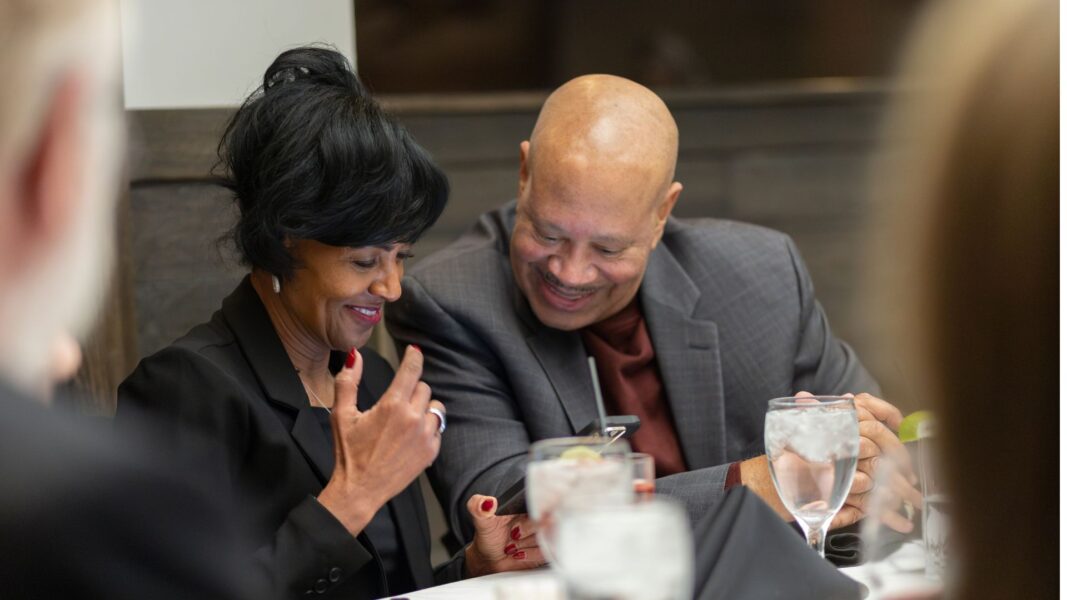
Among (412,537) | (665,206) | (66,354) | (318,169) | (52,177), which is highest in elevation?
(52,177)

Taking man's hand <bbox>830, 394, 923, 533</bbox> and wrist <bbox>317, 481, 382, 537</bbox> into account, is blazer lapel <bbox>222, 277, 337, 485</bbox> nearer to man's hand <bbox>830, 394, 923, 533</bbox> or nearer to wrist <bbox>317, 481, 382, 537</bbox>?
wrist <bbox>317, 481, 382, 537</bbox>

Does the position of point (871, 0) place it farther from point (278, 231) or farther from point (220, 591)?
point (220, 591)

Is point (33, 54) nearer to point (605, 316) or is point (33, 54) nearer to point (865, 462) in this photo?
point (865, 462)

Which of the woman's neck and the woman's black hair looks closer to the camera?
the woman's black hair

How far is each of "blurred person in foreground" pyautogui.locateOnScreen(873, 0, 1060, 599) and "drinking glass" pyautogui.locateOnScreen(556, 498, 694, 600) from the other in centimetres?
33

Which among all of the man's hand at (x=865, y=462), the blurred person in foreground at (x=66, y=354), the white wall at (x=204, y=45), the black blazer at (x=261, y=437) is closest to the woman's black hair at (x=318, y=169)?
the black blazer at (x=261, y=437)

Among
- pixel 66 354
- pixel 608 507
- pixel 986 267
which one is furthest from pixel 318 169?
pixel 986 267

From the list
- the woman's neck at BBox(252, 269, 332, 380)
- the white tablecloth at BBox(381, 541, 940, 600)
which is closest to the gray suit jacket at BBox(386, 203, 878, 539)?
the woman's neck at BBox(252, 269, 332, 380)

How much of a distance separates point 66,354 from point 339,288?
127 cm

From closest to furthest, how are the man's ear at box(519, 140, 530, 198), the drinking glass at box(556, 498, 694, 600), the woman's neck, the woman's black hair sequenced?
the drinking glass at box(556, 498, 694, 600)
the woman's black hair
the woman's neck
the man's ear at box(519, 140, 530, 198)

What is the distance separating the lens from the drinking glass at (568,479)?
1027 mm

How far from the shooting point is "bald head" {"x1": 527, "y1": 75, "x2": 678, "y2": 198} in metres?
2.08

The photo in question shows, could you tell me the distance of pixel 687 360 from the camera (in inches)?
88.8

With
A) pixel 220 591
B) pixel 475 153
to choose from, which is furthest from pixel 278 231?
pixel 475 153
